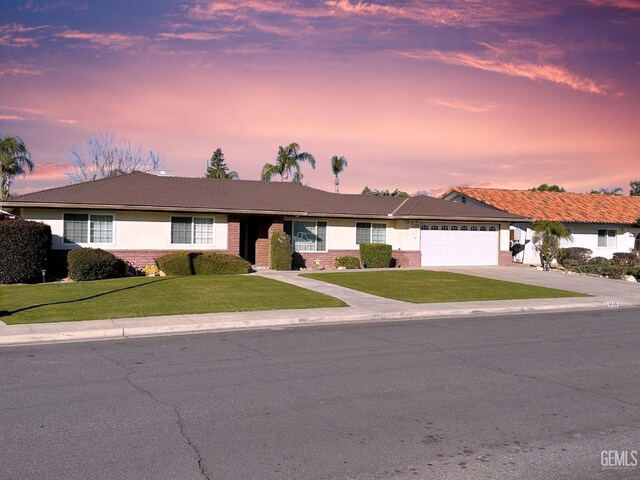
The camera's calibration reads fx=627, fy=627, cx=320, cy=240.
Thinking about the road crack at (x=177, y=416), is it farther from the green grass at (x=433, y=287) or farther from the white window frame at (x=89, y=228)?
the white window frame at (x=89, y=228)

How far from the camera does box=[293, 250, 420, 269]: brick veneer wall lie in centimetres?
3184

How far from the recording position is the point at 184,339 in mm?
12828

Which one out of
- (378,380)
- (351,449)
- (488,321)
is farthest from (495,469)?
(488,321)

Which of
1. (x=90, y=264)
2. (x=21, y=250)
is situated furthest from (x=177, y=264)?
(x=21, y=250)

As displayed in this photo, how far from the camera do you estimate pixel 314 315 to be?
1589cm

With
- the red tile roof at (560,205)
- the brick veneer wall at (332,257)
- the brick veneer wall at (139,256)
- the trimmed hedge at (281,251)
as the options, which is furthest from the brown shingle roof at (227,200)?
the red tile roof at (560,205)

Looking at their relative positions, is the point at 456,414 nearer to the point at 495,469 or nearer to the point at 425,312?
the point at 495,469

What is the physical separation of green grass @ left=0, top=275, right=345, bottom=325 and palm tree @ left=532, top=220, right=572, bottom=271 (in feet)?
60.0

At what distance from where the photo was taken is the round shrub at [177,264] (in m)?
26.7

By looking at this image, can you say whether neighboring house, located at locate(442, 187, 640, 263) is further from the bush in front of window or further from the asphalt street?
the asphalt street

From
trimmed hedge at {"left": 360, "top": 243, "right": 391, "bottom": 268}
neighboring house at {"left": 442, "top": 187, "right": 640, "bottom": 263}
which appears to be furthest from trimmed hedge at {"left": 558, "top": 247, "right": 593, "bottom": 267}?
trimmed hedge at {"left": 360, "top": 243, "right": 391, "bottom": 268}

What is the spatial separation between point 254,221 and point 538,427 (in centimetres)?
2579

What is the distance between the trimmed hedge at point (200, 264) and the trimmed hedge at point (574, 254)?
65.3 feet

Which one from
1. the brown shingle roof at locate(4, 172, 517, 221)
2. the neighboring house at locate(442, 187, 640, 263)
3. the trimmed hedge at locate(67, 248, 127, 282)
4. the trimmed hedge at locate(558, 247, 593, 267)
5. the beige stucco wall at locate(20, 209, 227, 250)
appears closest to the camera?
the trimmed hedge at locate(67, 248, 127, 282)
